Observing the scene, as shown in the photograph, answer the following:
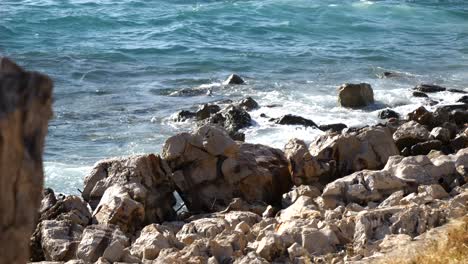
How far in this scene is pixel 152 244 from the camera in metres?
9.40

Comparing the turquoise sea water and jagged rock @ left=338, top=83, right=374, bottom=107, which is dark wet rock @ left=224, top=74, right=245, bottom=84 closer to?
the turquoise sea water

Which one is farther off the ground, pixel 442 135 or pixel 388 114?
pixel 442 135

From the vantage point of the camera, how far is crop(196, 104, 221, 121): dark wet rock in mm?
21688

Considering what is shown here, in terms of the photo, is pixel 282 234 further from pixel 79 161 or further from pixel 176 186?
pixel 79 161

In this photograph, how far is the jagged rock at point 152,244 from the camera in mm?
9234

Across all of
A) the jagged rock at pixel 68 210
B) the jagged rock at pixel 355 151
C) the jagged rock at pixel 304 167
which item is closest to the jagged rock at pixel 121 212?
the jagged rock at pixel 68 210

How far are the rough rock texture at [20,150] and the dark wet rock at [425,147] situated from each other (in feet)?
40.3

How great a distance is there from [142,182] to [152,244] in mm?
3263

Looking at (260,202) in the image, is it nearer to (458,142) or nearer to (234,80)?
(458,142)

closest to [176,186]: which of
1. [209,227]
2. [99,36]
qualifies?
[209,227]

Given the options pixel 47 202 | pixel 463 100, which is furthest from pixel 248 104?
pixel 47 202

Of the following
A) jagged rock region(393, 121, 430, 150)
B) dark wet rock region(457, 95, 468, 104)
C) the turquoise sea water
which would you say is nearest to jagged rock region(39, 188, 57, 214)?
the turquoise sea water

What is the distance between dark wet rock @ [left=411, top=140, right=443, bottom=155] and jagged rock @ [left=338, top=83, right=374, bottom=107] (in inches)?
312

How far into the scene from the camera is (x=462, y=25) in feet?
133
